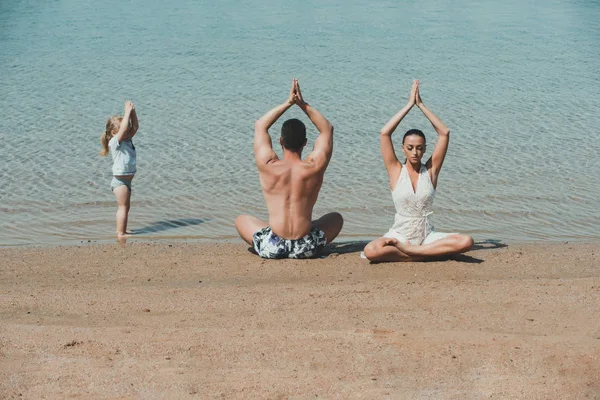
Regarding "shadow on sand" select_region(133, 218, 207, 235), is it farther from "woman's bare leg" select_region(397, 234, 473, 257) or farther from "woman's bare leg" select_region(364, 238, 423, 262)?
"woman's bare leg" select_region(397, 234, 473, 257)

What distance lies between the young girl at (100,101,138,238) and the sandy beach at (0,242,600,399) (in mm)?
1065

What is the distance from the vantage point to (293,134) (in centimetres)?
786

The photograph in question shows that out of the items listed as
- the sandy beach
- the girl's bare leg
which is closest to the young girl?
the girl's bare leg

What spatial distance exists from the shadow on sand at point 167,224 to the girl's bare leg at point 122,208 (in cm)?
19

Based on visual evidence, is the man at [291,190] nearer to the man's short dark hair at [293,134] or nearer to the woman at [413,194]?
the man's short dark hair at [293,134]

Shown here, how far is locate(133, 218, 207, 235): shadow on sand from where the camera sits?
9.26 meters

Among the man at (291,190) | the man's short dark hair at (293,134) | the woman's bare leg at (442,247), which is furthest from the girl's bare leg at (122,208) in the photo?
the woman's bare leg at (442,247)

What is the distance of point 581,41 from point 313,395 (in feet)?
54.4

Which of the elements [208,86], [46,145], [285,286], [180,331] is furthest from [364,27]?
[180,331]

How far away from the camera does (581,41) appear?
1969 cm

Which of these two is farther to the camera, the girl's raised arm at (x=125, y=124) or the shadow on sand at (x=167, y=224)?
the shadow on sand at (x=167, y=224)

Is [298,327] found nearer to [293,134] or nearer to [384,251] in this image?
[384,251]

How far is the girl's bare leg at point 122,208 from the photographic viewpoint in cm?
898

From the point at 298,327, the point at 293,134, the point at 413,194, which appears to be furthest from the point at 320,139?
the point at 298,327
